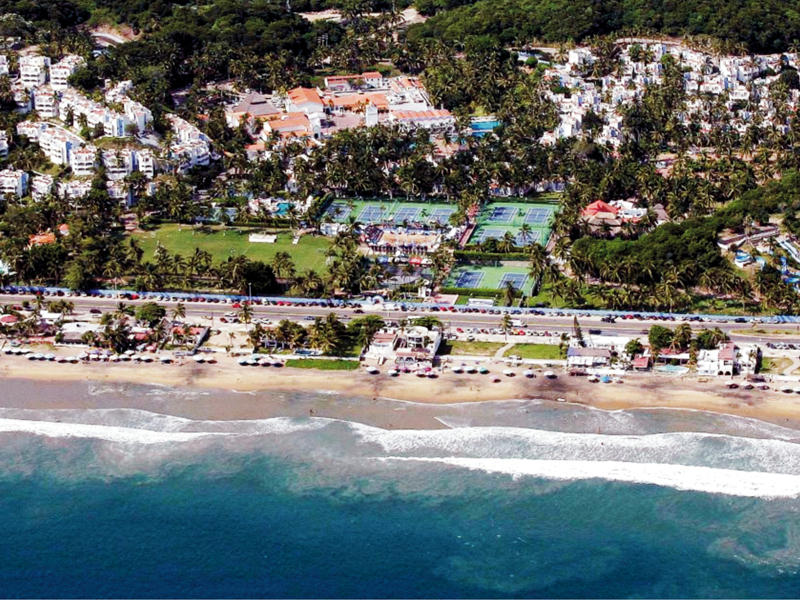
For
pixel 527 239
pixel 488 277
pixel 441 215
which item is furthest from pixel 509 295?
pixel 441 215

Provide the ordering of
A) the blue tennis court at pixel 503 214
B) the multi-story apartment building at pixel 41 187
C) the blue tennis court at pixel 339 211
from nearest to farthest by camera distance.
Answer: the blue tennis court at pixel 503 214
the blue tennis court at pixel 339 211
the multi-story apartment building at pixel 41 187

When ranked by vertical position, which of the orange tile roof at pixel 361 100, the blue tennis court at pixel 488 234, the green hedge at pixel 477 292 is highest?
the orange tile roof at pixel 361 100

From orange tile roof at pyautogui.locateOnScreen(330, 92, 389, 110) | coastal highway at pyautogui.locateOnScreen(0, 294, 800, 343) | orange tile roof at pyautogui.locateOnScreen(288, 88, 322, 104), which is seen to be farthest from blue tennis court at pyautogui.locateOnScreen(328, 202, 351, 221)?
orange tile roof at pyautogui.locateOnScreen(330, 92, 389, 110)

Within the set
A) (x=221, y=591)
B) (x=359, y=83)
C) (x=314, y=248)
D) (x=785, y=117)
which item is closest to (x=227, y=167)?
(x=314, y=248)

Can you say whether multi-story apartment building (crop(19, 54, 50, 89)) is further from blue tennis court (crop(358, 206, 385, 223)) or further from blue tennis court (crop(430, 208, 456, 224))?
blue tennis court (crop(430, 208, 456, 224))

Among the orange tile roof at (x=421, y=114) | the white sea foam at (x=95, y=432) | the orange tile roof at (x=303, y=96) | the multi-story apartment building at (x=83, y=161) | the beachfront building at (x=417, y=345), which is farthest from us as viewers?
the orange tile roof at (x=303, y=96)

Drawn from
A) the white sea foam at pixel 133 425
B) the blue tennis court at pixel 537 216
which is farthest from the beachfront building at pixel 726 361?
the blue tennis court at pixel 537 216

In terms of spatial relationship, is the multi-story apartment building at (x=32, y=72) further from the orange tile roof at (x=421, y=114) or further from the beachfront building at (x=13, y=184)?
the orange tile roof at (x=421, y=114)
